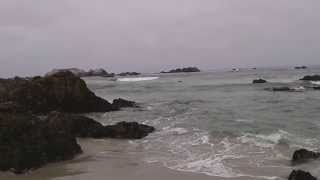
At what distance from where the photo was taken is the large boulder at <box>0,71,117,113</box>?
101 ft

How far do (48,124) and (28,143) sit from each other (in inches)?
83.9

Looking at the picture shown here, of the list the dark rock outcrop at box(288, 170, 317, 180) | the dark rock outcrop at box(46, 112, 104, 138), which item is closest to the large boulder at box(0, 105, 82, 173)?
the dark rock outcrop at box(46, 112, 104, 138)

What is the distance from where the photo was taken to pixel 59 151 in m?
17.0

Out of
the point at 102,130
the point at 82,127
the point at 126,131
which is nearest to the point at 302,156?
the point at 126,131

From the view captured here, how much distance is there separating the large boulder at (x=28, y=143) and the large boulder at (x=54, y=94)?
1265 cm

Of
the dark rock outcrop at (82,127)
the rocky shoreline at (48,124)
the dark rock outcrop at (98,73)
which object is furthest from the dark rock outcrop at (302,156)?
the dark rock outcrop at (98,73)

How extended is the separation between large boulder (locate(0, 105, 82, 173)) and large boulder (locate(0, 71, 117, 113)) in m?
12.7

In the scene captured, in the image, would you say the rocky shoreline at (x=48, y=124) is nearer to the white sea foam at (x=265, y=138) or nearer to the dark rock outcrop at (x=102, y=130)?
the dark rock outcrop at (x=102, y=130)

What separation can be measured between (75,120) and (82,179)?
338 inches

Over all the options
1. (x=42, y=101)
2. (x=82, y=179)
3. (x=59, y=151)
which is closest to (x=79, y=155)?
(x=59, y=151)

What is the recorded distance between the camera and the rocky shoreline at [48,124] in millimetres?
15891

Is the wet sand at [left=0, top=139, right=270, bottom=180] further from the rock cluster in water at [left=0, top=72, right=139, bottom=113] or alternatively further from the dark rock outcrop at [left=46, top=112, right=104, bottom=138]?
the rock cluster in water at [left=0, top=72, right=139, bottom=113]

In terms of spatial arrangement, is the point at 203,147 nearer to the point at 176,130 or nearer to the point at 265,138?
the point at 265,138

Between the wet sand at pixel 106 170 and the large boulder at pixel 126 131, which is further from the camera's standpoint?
the large boulder at pixel 126 131
